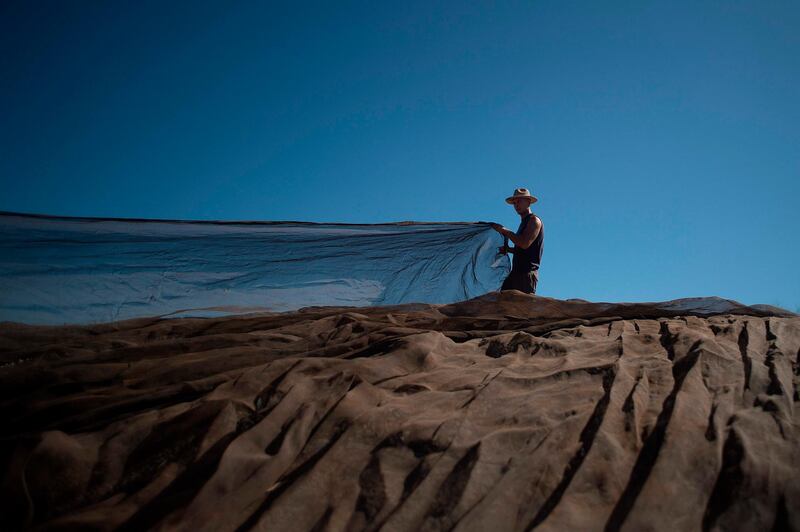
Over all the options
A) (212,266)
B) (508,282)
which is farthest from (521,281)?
(212,266)

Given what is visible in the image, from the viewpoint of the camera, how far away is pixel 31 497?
2580 millimetres

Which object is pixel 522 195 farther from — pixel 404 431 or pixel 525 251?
pixel 404 431

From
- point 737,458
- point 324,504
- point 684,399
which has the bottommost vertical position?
point 324,504

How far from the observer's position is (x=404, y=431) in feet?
9.11

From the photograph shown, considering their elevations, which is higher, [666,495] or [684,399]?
[684,399]

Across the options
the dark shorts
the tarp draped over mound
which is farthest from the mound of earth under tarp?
the dark shorts

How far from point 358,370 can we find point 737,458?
2011mm

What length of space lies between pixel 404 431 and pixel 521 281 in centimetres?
411

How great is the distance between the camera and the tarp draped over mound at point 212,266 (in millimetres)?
4750

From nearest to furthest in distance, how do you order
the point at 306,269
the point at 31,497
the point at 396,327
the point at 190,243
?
the point at 31,497, the point at 396,327, the point at 190,243, the point at 306,269

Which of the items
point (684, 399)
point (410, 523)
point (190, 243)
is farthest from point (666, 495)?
point (190, 243)

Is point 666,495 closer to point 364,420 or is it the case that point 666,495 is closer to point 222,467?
point 364,420

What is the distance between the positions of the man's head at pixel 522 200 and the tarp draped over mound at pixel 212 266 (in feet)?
2.40

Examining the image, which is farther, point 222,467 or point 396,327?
point 396,327
